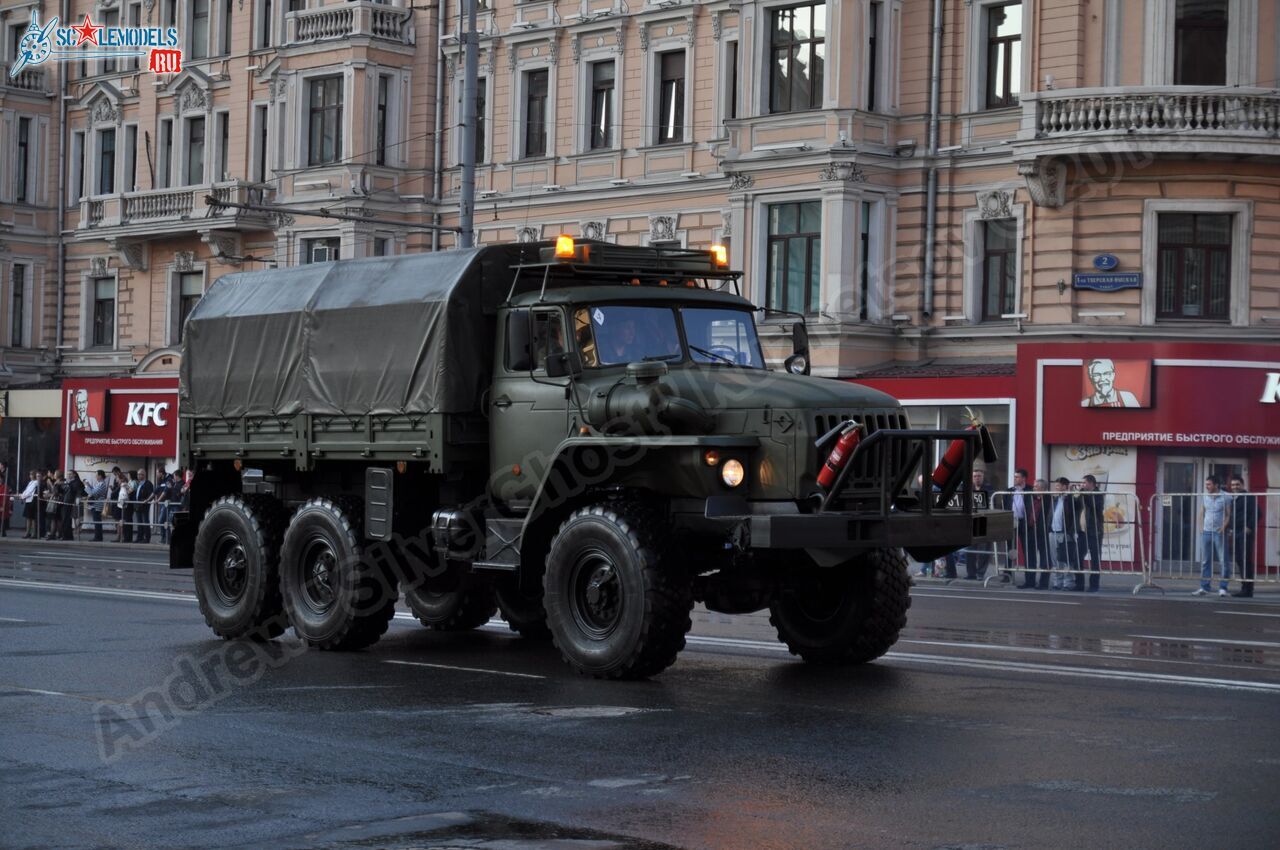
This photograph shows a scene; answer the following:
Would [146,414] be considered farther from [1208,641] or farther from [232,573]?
[1208,641]

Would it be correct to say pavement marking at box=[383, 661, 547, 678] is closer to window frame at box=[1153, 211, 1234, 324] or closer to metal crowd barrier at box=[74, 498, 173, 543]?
window frame at box=[1153, 211, 1234, 324]

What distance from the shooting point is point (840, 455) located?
12.8 meters

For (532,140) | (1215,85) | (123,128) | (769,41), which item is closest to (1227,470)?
(1215,85)

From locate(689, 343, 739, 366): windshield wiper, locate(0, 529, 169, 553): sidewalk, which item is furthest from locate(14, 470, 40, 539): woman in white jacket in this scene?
locate(689, 343, 739, 366): windshield wiper

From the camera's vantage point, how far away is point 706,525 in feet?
43.2


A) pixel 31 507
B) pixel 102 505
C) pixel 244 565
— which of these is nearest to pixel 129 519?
pixel 102 505

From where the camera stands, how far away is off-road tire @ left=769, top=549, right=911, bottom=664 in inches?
556

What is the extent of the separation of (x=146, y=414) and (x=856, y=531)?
129 feet

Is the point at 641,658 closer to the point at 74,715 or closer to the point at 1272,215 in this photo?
the point at 74,715

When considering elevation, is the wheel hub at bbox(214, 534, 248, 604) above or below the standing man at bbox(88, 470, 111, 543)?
above

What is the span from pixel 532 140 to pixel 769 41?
7.91 meters

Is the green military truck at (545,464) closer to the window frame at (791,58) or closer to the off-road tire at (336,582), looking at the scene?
the off-road tire at (336,582)

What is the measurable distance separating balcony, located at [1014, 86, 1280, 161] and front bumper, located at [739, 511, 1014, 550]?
2106 centimetres

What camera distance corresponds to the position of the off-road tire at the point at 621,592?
13.0 m
